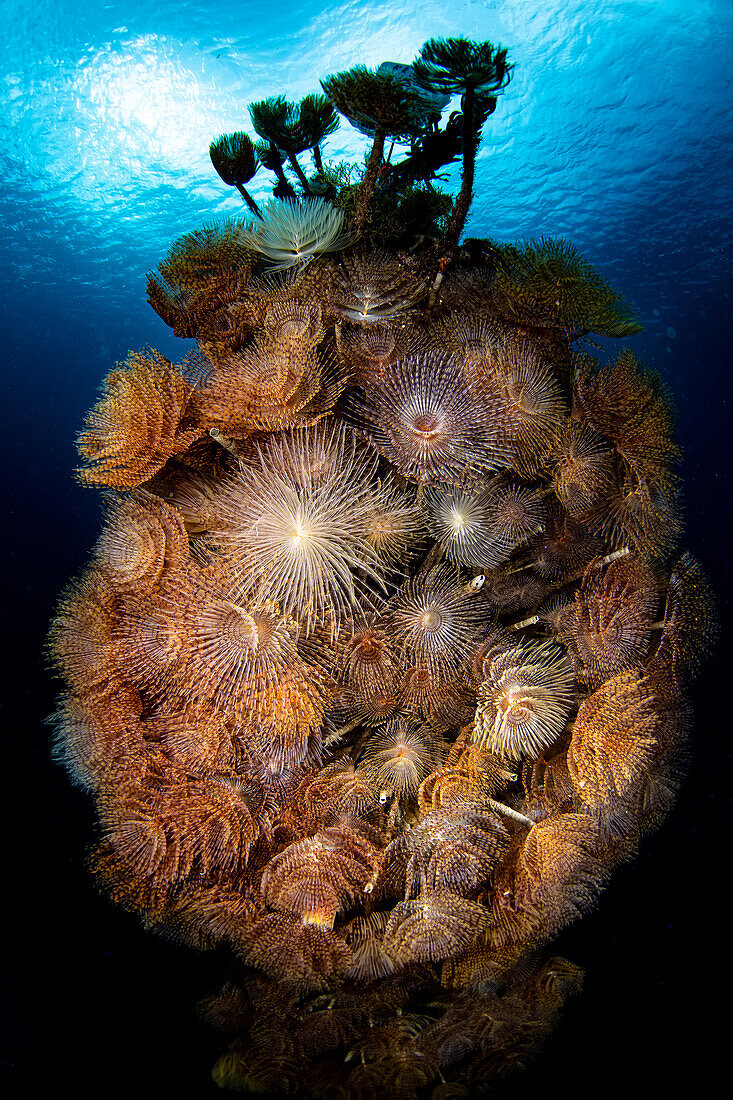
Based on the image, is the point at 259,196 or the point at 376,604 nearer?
the point at 376,604

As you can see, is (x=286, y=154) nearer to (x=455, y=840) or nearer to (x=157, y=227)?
(x=455, y=840)

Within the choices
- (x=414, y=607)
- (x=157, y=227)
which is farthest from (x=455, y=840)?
(x=157, y=227)

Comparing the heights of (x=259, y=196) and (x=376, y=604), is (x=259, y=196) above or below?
above

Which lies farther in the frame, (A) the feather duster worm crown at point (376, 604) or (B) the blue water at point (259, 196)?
(B) the blue water at point (259, 196)

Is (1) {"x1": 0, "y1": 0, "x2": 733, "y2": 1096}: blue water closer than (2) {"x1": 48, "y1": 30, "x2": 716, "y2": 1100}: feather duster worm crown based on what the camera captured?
No
